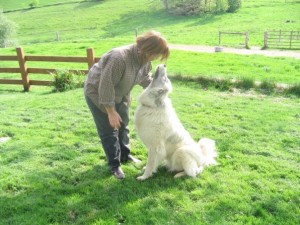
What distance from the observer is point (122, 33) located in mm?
33688

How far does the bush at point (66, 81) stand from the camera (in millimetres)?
9555

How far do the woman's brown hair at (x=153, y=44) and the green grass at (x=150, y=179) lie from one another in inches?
67.4

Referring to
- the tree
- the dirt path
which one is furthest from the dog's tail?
the tree

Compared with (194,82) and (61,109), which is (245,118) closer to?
(194,82)

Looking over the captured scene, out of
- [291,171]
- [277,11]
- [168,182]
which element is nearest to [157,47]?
[168,182]

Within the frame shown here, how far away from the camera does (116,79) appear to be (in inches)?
143

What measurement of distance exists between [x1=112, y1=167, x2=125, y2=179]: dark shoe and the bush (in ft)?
18.4

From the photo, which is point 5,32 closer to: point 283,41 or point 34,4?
point 34,4

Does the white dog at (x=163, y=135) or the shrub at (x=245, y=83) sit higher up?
the white dog at (x=163, y=135)

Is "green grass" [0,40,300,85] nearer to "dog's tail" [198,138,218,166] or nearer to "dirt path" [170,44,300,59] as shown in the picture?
"dirt path" [170,44,300,59]

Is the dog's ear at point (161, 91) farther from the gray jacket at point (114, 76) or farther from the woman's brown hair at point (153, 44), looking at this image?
the woman's brown hair at point (153, 44)

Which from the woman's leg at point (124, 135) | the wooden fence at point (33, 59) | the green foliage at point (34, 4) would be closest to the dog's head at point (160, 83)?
the woman's leg at point (124, 135)

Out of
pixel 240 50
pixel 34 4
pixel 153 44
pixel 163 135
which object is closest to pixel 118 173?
pixel 163 135

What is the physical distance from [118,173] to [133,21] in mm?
36969
